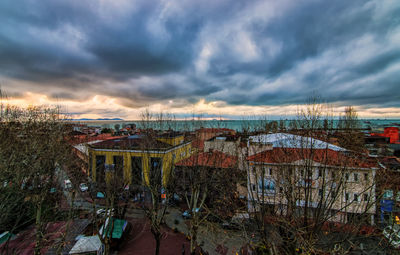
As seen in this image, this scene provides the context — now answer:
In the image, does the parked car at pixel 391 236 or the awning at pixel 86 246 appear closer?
the parked car at pixel 391 236

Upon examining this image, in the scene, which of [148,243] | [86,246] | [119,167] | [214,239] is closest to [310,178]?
[214,239]

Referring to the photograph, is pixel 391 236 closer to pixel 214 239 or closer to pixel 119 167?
pixel 214 239

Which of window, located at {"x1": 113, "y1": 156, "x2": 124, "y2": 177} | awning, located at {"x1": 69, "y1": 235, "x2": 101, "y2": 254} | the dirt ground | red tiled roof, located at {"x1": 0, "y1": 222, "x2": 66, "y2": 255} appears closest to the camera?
awning, located at {"x1": 69, "y1": 235, "x2": 101, "y2": 254}

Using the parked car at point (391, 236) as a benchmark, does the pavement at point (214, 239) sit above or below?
below

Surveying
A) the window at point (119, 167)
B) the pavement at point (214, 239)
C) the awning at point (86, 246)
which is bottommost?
the pavement at point (214, 239)

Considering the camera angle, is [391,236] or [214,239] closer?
[391,236]

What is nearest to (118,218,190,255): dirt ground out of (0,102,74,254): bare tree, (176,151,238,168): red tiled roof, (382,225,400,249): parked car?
(0,102,74,254): bare tree

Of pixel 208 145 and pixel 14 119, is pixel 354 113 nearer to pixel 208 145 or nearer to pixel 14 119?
pixel 208 145

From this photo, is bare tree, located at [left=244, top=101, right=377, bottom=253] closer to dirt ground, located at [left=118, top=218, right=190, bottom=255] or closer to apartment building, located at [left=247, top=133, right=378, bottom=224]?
apartment building, located at [left=247, top=133, right=378, bottom=224]

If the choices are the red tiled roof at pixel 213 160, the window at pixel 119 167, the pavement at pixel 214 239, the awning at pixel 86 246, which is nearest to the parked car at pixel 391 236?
the pavement at pixel 214 239

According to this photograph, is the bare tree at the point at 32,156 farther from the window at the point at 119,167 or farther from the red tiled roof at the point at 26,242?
the window at the point at 119,167

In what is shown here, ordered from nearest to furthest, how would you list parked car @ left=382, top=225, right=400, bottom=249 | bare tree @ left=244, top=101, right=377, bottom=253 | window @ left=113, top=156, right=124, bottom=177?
parked car @ left=382, top=225, right=400, bottom=249
bare tree @ left=244, top=101, right=377, bottom=253
window @ left=113, top=156, right=124, bottom=177

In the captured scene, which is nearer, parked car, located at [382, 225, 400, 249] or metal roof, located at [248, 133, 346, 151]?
parked car, located at [382, 225, 400, 249]

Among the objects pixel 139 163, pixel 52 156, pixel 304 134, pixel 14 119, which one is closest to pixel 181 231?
pixel 139 163
